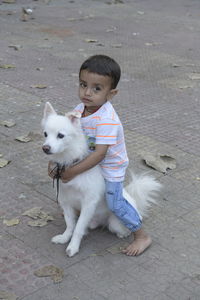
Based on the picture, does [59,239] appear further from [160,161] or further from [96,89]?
[160,161]

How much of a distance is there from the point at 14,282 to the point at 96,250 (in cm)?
63

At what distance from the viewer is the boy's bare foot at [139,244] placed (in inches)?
128

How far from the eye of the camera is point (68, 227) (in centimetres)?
340

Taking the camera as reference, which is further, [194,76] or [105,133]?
[194,76]

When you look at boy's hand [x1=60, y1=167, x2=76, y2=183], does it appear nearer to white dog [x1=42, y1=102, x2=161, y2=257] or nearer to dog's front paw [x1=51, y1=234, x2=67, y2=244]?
white dog [x1=42, y1=102, x2=161, y2=257]

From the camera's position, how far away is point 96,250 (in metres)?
3.32

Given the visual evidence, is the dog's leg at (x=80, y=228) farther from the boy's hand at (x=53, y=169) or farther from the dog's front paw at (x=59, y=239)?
the boy's hand at (x=53, y=169)

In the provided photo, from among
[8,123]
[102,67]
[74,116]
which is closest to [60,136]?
[74,116]

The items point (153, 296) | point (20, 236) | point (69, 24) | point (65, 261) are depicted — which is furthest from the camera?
point (69, 24)

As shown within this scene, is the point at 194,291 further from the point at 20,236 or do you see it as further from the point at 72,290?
the point at 20,236

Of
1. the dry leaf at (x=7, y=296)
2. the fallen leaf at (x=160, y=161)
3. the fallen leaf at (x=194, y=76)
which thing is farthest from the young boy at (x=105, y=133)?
the fallen leaf at (x=194, y=76)

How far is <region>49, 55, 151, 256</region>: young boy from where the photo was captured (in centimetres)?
304

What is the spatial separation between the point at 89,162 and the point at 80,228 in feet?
1.55

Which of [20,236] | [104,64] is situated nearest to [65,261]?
[20,236]
